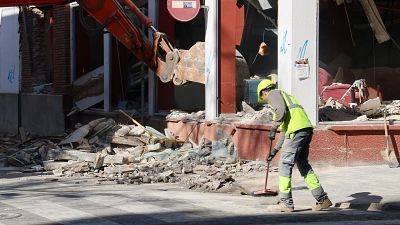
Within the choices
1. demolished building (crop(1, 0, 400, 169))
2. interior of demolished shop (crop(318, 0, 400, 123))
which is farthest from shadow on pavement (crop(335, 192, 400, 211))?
interior of demolished shop (crop(318, 0, 400, 123))

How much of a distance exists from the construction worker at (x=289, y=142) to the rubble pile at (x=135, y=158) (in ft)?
7.82

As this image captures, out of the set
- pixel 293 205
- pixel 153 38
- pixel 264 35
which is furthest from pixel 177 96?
pixel 293 205

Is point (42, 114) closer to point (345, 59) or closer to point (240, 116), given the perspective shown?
point (240, 116)

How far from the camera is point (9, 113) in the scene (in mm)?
24844

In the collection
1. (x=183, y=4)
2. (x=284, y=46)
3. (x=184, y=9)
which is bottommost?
(x=284, y=46)

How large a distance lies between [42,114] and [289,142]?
45.4 ft

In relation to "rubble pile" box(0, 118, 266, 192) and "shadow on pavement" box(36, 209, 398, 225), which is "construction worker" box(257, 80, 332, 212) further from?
"rubble pile" box(0, 118, 266, 192)

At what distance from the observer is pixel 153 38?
17.4 meters

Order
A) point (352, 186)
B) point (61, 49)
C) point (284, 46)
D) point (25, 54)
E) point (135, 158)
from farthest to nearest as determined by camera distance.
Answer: point (25, 54) < point (61, 49) < point (135, 158) < point (284, 46) < point (352, 186)

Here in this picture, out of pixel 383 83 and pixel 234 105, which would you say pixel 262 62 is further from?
pixel 383 83

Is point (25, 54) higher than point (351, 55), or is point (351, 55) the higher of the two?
point (25, 54)

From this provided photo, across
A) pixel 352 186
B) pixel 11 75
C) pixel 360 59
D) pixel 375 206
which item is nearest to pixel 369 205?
pixel 375 206

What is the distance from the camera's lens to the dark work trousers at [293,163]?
1011 cm

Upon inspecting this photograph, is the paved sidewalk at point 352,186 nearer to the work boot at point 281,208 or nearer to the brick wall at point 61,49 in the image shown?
the work boot at point 281,208
